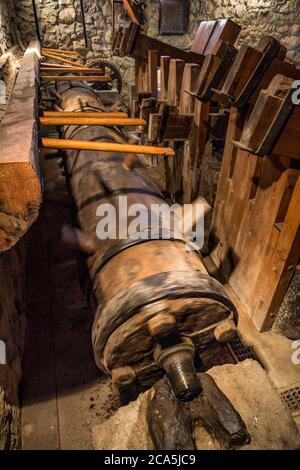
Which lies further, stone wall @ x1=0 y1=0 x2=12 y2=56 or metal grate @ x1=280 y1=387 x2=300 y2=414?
stone wall @ x1=0 y1=0 x2=12 y2=56

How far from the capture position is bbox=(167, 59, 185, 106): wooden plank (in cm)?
375

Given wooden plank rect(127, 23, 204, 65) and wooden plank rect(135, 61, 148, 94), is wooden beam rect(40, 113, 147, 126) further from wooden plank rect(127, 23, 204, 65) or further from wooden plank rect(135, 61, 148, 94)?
wooden plank rect(135, 61, 148, 94)

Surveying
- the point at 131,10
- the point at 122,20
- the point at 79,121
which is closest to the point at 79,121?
the point at 79,121

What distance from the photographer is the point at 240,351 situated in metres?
2.70

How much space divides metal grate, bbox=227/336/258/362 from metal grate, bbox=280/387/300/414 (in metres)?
0.35

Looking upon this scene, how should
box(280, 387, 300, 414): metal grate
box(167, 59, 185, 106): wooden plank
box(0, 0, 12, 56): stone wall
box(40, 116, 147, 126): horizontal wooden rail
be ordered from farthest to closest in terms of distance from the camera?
box(0, 0, 12, 56): stone wall → box(167, 59, 185, 106): wooden plank → box(40, 116, 147, 126): horizontal wooden rail → box(280, 387, 300, 414): metal grate

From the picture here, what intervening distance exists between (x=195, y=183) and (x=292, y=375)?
2.40 meters

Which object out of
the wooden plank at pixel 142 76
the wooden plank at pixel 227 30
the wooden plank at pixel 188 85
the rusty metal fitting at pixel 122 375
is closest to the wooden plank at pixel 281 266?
the rusty metal fitting at pixel 122 375

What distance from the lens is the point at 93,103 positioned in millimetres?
5340

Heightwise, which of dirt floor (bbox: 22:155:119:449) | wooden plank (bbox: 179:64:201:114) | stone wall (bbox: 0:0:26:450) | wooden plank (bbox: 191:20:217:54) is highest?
wooden plank (bbox: 191:20:217:54)

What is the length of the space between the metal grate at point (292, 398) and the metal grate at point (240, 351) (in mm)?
346

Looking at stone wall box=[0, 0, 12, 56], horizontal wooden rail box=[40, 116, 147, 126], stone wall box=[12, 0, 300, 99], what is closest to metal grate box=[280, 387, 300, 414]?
horizontal wooden rail box=[40, 116, 147, 126]

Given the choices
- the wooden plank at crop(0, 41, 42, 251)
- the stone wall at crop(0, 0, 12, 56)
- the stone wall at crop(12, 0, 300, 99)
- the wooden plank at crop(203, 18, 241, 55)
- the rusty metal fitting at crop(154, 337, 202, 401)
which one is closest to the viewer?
the wooden plank at crop(0, 41, 42, 251)
